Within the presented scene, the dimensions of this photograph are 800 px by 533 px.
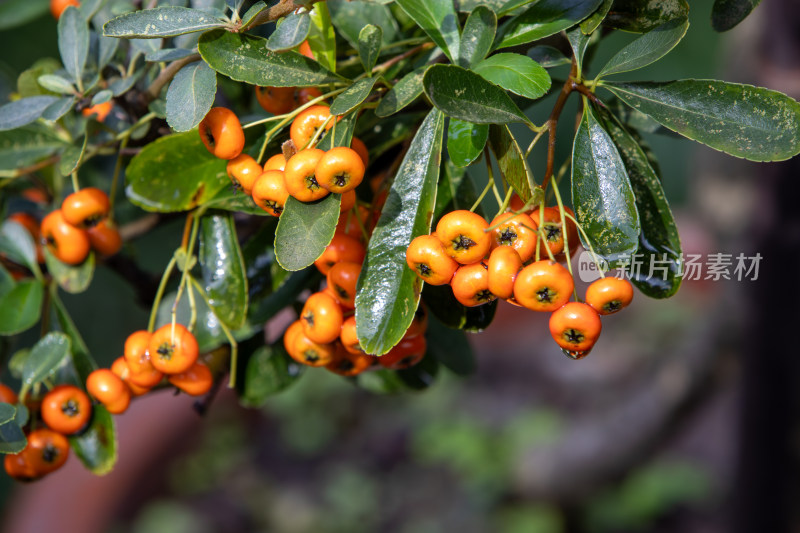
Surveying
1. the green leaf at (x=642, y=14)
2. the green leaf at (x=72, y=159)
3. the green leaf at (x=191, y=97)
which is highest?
the green leaf at (x=642, y=14)

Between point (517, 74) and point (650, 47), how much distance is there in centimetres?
15

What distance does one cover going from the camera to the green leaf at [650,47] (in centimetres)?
65

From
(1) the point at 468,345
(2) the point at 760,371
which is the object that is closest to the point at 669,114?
(1) the point at 468,345

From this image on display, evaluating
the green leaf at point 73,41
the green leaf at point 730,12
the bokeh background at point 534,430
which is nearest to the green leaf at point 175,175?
the green leaf at point 73,41

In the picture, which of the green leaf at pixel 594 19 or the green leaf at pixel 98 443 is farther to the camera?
the green leaf at pixel 98 443

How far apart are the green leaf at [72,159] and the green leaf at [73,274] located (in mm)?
156

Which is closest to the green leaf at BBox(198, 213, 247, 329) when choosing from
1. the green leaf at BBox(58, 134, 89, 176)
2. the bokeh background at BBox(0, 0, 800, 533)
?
the green leaf at BBox(58, 134, 89, 176)

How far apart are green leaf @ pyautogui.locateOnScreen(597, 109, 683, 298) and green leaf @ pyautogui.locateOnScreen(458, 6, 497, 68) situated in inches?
5.9

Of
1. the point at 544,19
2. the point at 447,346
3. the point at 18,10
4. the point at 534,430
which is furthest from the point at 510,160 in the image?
the point at 534,430

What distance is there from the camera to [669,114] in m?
0.69

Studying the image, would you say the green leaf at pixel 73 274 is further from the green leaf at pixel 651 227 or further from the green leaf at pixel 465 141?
the green leaf at pixel 651 227

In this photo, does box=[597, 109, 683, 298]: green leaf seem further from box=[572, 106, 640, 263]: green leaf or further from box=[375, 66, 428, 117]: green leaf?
box=[375, 66, 428, 117]: green leaf

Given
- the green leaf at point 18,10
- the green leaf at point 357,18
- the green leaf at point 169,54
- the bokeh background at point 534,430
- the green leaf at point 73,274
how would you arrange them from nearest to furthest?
the green leaf at point 169,54, the green leaf at point 357,18, the green leaf at point 73,274, the green leaf at point 18,10, the bokeh background at point 534,430

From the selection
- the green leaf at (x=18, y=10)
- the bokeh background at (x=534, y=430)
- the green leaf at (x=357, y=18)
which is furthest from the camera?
the bokeh background at (x=534, y=430)
